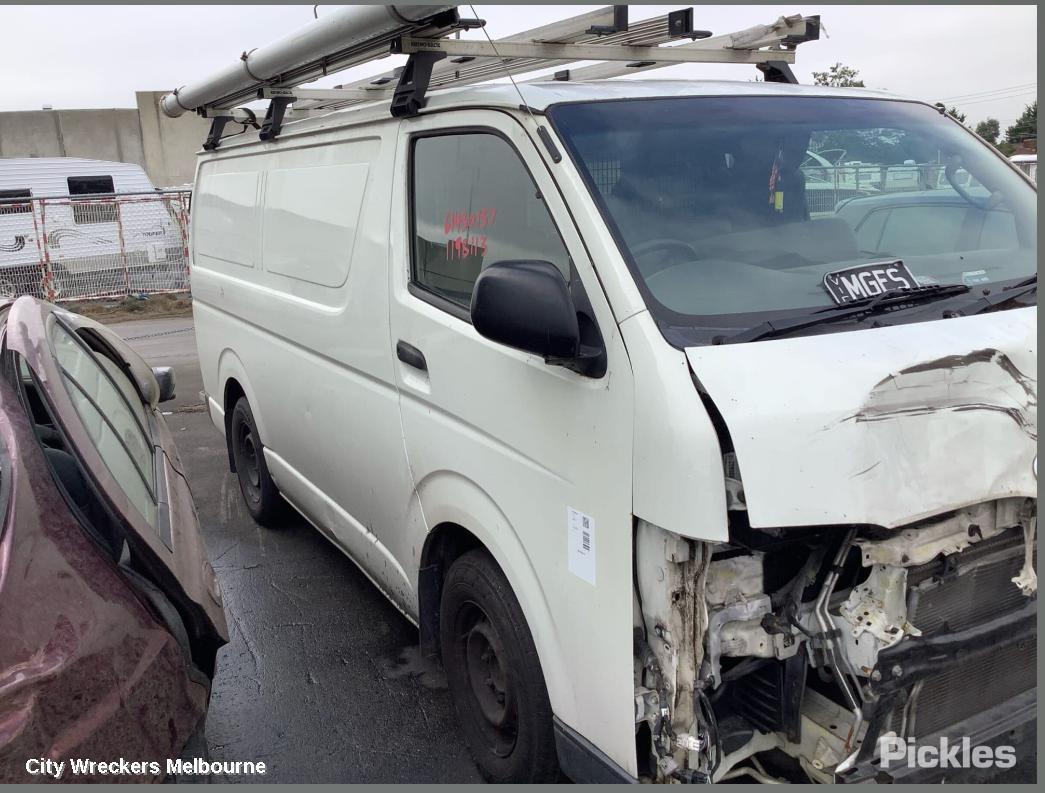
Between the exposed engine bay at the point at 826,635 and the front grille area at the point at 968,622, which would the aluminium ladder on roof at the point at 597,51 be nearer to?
the exposed engine bay at the point at 826,635

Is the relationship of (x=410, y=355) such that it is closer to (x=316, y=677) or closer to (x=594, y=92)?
(x=594, y=92)

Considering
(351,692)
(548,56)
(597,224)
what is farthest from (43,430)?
(548,56)

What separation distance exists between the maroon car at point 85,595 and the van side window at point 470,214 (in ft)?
4.00

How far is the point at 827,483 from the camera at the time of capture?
2055 mm

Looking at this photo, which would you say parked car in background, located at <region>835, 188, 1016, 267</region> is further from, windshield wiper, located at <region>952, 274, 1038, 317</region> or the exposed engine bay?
the exposed engine bay

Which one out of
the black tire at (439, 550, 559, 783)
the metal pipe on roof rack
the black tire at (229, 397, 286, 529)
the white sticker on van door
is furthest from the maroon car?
the black tire at (229, 397, 286, 529)

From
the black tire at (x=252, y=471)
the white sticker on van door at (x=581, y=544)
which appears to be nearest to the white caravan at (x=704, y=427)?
the white sticker on van door at (x=581, y=544)

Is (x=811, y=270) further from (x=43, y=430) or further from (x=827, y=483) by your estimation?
(x=43, y=430)

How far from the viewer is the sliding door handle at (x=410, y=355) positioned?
10.3ft

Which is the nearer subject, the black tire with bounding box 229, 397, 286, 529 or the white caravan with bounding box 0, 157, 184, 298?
the black tire with bounding box 229, 397, 286, 529

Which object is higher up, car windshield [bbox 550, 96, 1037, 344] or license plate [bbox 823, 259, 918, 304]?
car windshield [bbox 550, 96, 1037, 344]

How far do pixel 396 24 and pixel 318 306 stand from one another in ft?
4.82

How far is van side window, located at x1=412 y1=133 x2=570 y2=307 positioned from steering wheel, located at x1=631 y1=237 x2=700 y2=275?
0.20 meters

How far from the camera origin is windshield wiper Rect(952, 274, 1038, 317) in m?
A: 2.45
